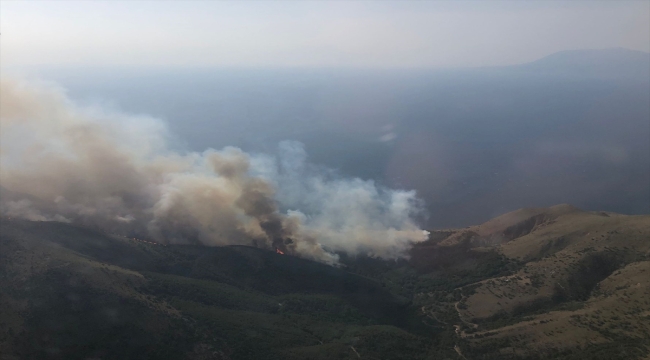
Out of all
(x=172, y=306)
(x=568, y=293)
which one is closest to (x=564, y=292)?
(x=568, y=293)

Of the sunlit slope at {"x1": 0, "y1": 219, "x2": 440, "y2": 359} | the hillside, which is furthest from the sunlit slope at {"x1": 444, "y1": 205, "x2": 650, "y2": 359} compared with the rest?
the sunlit slope at {"x1": 0, "y1": 219, "x2": 440, "y2": 359}

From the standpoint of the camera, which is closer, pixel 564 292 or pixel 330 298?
pixel 564 292

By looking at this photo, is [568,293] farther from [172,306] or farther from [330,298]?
[172,306]

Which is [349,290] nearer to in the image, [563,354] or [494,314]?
[494,314]

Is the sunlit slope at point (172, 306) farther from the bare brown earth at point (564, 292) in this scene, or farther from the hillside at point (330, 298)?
the bare brown earth at point (564, 292)

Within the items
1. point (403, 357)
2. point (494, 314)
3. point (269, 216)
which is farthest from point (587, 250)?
point (269, 216)

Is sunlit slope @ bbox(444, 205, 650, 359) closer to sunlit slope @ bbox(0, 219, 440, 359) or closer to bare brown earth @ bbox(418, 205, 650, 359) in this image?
bare brown earth @ bbox(418, 205, 650, 359)

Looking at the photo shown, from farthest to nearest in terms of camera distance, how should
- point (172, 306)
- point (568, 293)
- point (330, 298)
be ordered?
point (330, 298), point (568, 293), point (172, 306)

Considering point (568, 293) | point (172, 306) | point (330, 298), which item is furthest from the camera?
point (330, 298)
